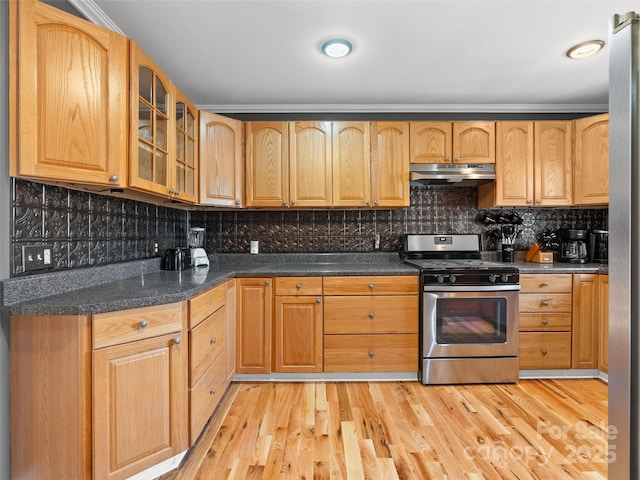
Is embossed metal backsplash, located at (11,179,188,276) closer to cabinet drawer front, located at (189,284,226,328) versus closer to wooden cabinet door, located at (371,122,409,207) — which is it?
cabinet drawer front, located at (189,284,226,328)

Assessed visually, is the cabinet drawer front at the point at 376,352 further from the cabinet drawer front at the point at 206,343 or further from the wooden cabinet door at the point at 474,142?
the wooden cabinet door at the point at 474,142

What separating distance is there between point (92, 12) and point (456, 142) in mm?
2664

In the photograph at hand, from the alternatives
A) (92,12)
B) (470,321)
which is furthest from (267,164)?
(470,321)

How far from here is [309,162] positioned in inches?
114

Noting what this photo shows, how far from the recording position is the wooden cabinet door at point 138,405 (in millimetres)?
1365

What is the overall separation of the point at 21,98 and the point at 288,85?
1.78m

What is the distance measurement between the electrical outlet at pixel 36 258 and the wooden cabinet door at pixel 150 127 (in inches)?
18.9

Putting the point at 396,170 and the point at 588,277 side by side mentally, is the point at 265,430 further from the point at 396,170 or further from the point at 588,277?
the point at 588,277

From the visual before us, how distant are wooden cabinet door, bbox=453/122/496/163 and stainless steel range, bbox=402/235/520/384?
3.20 ft

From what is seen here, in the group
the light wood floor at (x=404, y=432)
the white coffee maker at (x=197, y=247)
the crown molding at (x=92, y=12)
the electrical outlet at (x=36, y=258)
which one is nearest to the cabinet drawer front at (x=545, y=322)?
the light wood floor at (x=404, y=432)

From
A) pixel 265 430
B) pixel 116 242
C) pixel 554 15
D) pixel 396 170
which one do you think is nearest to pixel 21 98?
pixel 116 242

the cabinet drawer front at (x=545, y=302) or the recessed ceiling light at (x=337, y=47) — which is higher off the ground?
the recessed ceiling light at (x=337, y=47)

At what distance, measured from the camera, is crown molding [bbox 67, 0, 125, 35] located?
171 cm

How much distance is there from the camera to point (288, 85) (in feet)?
8.78
